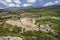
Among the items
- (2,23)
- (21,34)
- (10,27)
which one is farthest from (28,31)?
(2,23)

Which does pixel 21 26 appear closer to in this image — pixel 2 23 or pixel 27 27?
pixel 27 27

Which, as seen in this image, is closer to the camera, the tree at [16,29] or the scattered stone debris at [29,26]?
the tree at [16,29]

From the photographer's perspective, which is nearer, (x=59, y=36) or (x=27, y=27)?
(x=59, y=36)

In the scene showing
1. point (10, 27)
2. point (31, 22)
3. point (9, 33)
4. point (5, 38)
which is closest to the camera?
point (5, 38)

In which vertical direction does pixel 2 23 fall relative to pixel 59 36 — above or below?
above

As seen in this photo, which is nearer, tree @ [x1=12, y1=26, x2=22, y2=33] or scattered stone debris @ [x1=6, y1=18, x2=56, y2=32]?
tree @ [x1=12, y1=26, x2=22, y2=33]

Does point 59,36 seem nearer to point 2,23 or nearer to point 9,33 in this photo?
point 9,33

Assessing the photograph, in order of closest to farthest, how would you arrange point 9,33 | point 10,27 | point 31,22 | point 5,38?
point 5,38 → point 9,33 → point 10,27 → point 31,22

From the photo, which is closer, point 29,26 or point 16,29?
point 16,29

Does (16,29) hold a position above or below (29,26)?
below
